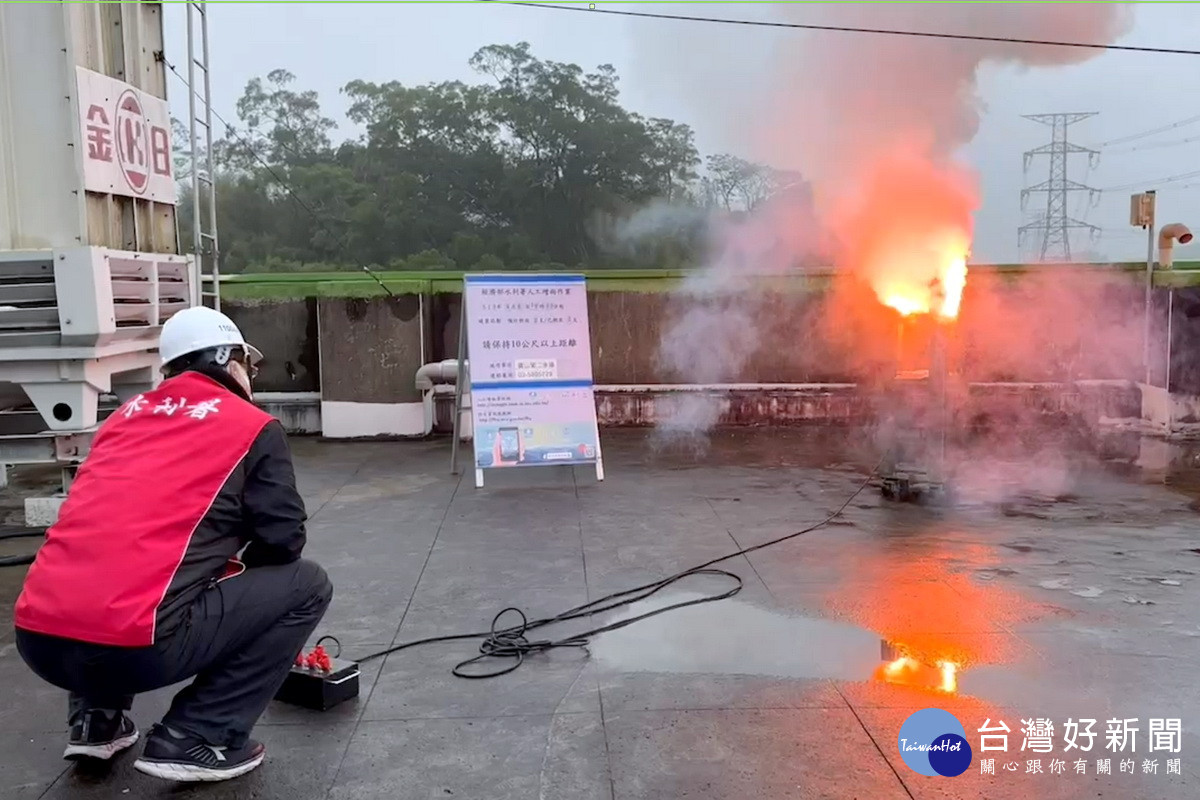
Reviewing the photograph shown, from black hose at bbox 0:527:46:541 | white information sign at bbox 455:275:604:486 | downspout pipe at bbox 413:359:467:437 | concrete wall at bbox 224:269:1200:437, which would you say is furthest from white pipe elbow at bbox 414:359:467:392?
black hose at bbox 0:527:46:541

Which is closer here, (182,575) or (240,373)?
(182,575)

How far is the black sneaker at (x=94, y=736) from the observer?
3203 mm

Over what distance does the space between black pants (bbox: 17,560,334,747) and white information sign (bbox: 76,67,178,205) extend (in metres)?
3.86

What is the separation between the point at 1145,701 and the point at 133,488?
3759mm

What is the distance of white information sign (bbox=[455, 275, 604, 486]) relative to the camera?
779cm

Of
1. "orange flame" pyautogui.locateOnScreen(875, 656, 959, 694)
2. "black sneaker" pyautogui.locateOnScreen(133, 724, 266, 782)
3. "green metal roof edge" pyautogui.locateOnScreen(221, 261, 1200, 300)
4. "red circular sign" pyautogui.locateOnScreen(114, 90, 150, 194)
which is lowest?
"orange flame" pyautogui.locateOnScreen(875, 656, 959, 694)

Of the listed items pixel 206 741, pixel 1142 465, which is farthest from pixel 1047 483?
pixel 206 741

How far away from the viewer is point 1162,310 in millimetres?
10156

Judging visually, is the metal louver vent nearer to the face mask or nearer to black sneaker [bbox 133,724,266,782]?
the face mask

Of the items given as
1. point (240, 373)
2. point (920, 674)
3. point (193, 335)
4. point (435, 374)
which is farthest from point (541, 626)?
point (435, 374)

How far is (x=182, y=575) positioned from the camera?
115 inches

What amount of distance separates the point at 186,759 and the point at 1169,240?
1082cm

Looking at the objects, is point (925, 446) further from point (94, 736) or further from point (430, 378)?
point (94, 736)

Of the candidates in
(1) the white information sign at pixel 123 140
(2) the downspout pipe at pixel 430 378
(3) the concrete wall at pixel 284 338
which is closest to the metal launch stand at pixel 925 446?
(2) the downspout pipe at pixel 430 378
